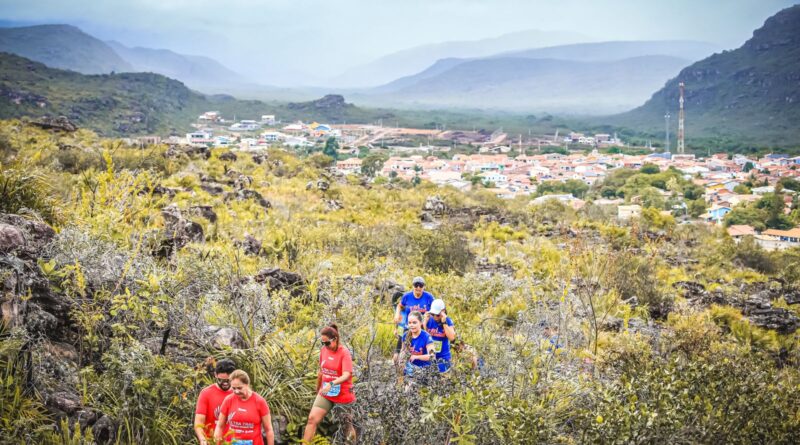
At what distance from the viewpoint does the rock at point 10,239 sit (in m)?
4.88

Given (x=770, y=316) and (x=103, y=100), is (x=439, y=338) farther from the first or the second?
(x=103, y=100)

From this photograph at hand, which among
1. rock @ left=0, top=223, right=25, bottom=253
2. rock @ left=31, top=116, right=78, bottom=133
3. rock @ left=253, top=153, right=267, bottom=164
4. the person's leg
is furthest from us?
rock @ left=253, top=153, right=267, bottom=164

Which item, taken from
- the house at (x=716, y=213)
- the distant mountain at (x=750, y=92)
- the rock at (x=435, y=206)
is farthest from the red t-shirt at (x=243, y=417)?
the distant mountain at (x=750, y=92)

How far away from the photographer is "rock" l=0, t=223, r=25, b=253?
16.0ft

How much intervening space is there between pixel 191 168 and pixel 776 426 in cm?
1748

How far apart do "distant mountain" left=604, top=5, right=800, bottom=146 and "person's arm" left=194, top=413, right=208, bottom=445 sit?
67.0 metres

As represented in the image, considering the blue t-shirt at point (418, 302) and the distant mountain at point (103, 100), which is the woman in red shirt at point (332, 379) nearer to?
the blue t-shirt at point (418, 302)

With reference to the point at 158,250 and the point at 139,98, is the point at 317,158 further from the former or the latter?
the point at 139,98

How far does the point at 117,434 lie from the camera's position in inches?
159

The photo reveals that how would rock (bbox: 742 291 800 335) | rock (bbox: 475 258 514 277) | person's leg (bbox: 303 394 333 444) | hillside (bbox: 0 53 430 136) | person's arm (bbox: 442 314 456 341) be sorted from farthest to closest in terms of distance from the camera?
hillside (bbox: 0 53 430 136) < rock (bbox: 475 258 514 277) < rock (bbox: 742 291 800 335) < person's arm (bbox: 442 314 456 341) < person's leg (bbox: 303 394 333 444)

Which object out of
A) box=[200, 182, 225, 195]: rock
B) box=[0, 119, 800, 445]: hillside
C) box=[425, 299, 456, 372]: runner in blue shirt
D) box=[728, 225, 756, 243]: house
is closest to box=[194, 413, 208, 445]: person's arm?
box=[0, 119, 800, 445]: hillside

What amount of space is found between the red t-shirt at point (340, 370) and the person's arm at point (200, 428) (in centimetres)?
96

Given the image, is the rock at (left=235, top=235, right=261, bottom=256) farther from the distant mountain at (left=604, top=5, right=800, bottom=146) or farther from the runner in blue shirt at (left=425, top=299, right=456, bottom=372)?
the distant mountain at (left=604, top=5, right=800, bottom=146)

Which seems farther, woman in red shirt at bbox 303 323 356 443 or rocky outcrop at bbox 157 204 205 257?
rocky outcrop at bbox 157 204 205 257
